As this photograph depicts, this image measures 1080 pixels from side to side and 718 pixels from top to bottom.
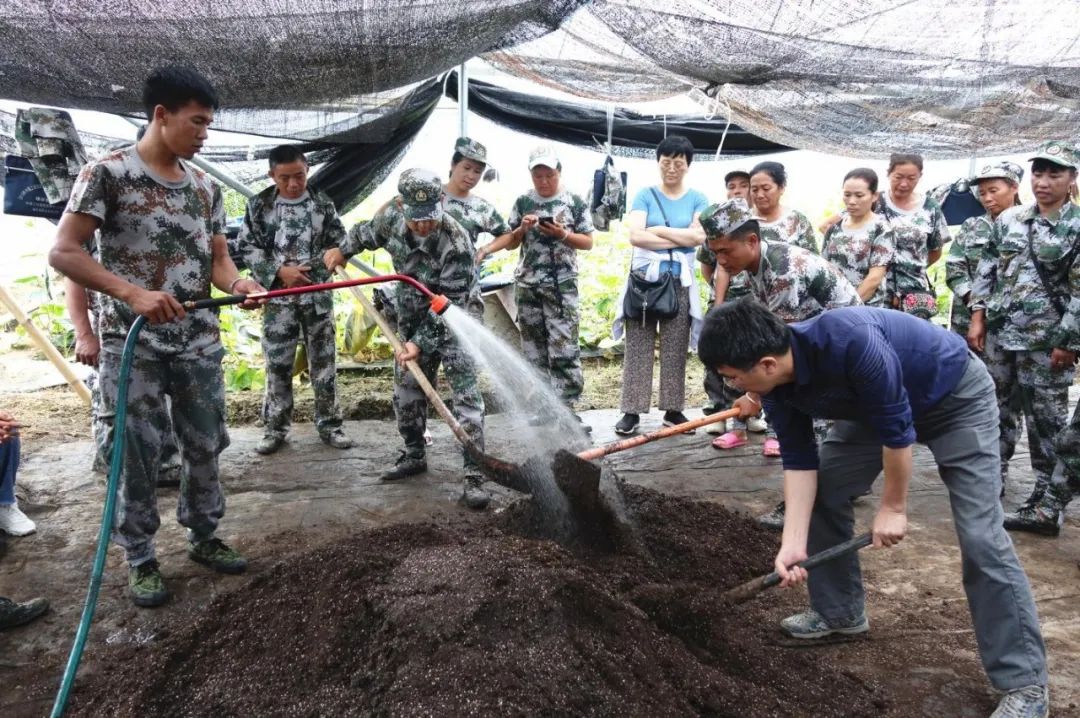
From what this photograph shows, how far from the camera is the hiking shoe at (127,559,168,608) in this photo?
9.64 feet

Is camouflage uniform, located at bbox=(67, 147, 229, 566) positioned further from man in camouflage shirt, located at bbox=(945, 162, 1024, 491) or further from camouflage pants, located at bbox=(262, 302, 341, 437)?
man in camouflage shirt, located at bbox=(945, 162, 1024, 491)

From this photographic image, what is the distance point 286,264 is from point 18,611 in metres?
2.38

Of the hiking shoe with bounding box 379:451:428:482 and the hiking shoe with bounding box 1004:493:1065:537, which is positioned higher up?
the hiking shoe with bounding box 1004:493:1065:537

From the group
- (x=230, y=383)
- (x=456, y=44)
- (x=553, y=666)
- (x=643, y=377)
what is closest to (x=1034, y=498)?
(x=643, y=377)

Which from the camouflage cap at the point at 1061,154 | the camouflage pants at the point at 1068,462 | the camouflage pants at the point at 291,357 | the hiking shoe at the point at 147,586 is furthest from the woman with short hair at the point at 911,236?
the hiking shoe at the point at 147,586

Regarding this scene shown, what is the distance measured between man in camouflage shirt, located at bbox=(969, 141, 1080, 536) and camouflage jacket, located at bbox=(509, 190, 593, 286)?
2426 mm

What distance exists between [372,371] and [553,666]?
15.9 ft

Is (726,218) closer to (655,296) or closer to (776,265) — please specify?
(776,265)

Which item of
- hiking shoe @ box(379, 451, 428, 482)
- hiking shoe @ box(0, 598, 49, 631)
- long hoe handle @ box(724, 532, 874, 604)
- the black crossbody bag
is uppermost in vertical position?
the black crossbody bag

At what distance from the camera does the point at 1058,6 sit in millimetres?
3510

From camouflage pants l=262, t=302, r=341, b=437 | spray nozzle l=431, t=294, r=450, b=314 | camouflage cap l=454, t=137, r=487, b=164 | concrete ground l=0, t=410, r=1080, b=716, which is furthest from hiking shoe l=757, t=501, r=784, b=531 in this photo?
camouflage pants l=262, t=302, r=341, b=437

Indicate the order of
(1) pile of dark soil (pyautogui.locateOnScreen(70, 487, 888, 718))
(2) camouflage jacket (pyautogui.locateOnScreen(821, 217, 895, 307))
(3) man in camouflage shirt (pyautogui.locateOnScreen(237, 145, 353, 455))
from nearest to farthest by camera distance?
(1) pile of dark soil (pyautogui.locateOnScreen(70, 487, 888, 718))
(2) camouflage jacket (pyautogui.locateOnScreen(821, 217, 895, 307))
(3) man in camouflage shirt (pyautogui.locateOnScreen(237, 145, 353, 455))

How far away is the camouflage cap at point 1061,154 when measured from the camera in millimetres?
3391

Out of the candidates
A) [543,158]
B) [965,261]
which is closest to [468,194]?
[543,158]
